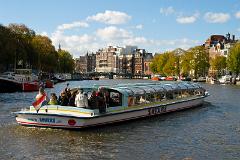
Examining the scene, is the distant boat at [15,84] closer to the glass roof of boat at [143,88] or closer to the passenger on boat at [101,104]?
the glass roof of boat at [143,88]

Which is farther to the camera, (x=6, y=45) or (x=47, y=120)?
(x=6, y=45)

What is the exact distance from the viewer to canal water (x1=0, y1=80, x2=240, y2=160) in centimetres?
2241

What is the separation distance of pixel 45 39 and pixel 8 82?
53.9 meters

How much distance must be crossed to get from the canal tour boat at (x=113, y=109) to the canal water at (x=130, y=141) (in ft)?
1.71

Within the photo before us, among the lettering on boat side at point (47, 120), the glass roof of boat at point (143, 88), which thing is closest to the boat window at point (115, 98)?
the glass roof of boat at point (143, 88)

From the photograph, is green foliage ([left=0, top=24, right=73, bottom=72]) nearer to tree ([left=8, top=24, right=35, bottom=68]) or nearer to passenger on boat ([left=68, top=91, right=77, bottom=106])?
tree ([left=8, top=24, right=35, bottom=68])

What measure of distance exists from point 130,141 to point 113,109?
5.59 metres

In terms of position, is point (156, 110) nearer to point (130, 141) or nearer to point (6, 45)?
point (130, 141)

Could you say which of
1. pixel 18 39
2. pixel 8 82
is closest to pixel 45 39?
pixel 18 39

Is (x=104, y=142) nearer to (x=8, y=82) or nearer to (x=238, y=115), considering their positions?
(x=238, y=115)

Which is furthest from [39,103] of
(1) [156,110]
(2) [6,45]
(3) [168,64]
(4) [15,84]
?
(3) [168,64]

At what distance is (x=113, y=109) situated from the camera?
31.0 meters

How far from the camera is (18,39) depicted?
10300 cm

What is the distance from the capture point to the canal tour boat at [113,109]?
28156mm
